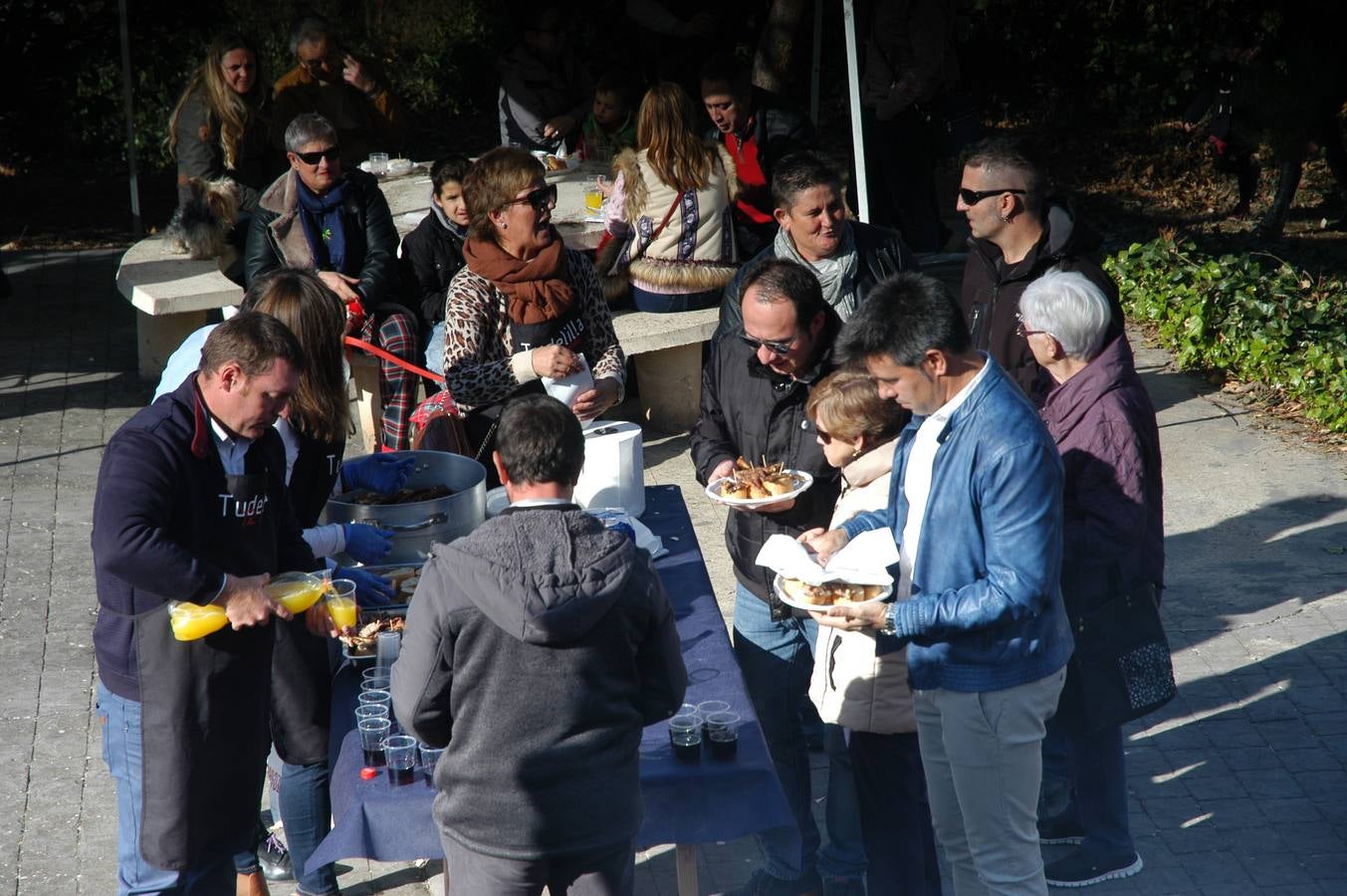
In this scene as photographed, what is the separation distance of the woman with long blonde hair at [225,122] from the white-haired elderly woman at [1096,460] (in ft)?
16.7

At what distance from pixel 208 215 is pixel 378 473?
168 inches

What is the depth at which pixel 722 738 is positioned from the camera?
10.3ft

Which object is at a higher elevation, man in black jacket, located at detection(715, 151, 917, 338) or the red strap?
man in black jacket, located at detection(715, 151, 917, 338)

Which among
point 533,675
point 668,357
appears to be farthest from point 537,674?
point 668,357

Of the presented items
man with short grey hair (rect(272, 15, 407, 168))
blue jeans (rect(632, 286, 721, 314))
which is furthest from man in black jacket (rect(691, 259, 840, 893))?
man with short grey hair (rect(272, 15, 407, 168))

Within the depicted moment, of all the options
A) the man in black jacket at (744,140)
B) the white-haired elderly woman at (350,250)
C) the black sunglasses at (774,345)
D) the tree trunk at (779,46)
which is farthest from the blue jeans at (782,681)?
the tree trunk at (779,46)

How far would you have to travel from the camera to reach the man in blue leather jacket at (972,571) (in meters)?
3.01

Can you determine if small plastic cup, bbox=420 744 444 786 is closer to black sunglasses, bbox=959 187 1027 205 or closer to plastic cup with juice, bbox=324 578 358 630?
plastic cup with juice, bbox=324 578 358 630

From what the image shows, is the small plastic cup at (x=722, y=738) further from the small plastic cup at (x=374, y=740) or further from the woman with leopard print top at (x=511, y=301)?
the woman with leopard print top at (x=511, y=301)

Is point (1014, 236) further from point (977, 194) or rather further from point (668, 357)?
point (668, 357)

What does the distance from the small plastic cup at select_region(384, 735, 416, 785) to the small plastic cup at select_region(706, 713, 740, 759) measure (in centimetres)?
66

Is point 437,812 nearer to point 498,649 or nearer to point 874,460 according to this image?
point 498,649

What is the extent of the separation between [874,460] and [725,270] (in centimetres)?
359

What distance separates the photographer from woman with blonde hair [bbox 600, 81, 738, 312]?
6586 mm
